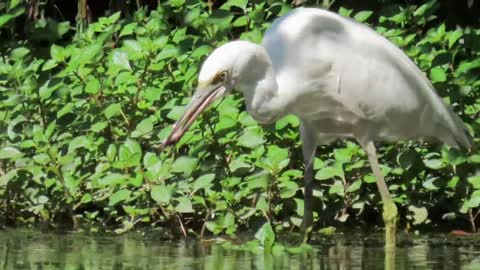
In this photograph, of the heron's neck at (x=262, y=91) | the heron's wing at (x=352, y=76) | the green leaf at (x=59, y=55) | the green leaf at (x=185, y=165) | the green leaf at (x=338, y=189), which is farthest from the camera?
the green leaf at (x=59, y=55)

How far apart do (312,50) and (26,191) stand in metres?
2.06

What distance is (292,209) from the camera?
7.57 metres

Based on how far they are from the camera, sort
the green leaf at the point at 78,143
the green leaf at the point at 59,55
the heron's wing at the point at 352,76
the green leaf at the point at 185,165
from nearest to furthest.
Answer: the heron's wing at the point at 352,76 < the green leaf at the point at 185,165 < the green leaf at the point at 78,143 < the green leaf at the point at 59,55

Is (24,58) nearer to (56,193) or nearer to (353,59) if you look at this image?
(56,193)

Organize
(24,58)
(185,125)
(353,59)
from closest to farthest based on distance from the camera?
(185,125) < (353,59) < (24,58)

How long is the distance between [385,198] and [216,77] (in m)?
1.32

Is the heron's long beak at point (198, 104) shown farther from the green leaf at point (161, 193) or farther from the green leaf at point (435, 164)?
the green leaf at point (435, 164)

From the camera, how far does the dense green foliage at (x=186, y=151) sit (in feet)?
24.2

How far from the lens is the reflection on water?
648 centimetres

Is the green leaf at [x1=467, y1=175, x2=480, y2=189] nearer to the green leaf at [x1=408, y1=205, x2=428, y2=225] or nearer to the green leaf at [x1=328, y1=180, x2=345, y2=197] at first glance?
the green leaf at [x1=408, y1=205, x2=428, y2=225]


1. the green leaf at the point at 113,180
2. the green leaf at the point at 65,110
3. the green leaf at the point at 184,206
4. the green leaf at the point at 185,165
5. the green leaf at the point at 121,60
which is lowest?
the green leaf at the point at 184,206

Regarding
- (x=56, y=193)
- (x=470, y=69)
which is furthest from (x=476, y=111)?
(x=56, y=193)

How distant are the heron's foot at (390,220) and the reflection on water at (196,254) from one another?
77 millimetres

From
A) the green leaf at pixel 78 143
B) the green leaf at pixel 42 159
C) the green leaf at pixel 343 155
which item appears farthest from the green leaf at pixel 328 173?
the green leaf at pixel 42 159
